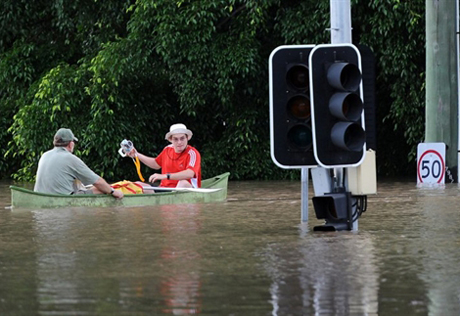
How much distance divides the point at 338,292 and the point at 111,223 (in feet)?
23.1

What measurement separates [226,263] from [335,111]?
2588 millimetres

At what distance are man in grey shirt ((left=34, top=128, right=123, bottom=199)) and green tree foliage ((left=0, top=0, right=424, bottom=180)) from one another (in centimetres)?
916

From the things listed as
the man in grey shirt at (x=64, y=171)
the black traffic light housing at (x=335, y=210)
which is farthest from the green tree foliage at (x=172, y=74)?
the black traffic light housing at (x=335, y=210)

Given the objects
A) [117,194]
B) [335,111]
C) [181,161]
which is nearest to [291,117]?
[335,111]

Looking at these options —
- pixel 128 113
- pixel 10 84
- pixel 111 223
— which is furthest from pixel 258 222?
pixel 10 84

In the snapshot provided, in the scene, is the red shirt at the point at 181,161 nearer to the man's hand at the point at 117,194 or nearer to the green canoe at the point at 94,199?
the green canoe at the point at 94,199

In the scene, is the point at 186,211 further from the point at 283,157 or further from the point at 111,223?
the point at 283,157

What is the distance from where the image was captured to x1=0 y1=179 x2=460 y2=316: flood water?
873 centimetres

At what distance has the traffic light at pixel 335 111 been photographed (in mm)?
13039

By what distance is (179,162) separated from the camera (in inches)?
839

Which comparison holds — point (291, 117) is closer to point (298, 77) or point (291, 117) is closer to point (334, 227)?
point (298, 77)

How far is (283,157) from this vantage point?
1334cm

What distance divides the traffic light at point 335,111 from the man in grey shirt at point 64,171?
641cm

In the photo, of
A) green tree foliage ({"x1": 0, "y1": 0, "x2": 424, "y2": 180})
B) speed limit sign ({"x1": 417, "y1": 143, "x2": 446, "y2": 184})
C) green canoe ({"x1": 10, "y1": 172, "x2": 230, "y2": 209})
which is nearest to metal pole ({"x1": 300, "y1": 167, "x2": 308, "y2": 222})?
green canoe ({"x1": 10, "y1": 172, "x2": 230, "y2": 209})
